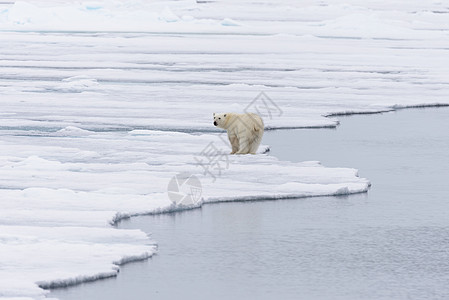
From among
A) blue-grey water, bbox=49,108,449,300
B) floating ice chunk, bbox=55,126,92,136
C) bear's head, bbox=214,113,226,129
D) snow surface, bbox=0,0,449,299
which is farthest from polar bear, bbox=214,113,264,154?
floating ice chunk, bbox=55,126,92,136

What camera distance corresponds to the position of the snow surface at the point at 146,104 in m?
6.69

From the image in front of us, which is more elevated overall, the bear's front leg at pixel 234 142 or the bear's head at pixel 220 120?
the bear's head at pixel 220 120

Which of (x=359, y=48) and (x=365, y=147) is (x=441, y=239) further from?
(x=359, y=48)

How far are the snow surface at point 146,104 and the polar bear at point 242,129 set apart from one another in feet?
0.55

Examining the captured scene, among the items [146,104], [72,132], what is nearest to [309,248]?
[72,132]

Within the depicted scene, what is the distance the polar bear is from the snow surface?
0.17 meters

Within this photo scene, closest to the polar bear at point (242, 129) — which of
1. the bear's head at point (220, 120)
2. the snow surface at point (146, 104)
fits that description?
the bear's head at point (220, 120)

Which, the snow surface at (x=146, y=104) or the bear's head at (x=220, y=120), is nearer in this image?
the snow surface at (x=146, y=104)

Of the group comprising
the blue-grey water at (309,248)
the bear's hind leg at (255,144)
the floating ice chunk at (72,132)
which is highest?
the floating ice chunk at (72,132)

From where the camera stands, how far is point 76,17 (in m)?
39.2

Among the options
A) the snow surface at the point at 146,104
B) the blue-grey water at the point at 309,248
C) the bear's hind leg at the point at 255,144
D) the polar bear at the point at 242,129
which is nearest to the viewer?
the blue-grey water at the point at 309,248

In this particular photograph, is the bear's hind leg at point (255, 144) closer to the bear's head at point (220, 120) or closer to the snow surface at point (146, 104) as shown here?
the snow surface at point (146, 104)

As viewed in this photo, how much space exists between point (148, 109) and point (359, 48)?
45.9ft

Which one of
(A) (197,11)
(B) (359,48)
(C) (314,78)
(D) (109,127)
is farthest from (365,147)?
(A) (197,11)
